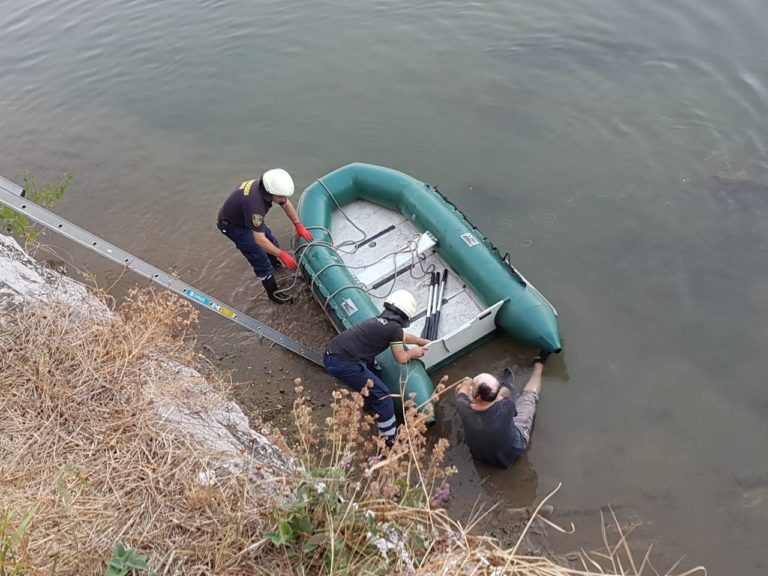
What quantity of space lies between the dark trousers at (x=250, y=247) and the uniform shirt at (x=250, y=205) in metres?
0.16

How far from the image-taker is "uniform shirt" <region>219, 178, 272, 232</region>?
18.1ft

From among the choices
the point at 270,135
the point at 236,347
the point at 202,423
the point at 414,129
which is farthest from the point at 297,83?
the point at 202,423

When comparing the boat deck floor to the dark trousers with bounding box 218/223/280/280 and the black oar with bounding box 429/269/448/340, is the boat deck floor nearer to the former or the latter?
the black oar with bounding box 429/269/448/340

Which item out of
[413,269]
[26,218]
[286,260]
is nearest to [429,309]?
[413,269]

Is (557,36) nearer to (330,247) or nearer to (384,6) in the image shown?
(384,6)

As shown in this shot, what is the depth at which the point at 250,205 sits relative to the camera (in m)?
5.51

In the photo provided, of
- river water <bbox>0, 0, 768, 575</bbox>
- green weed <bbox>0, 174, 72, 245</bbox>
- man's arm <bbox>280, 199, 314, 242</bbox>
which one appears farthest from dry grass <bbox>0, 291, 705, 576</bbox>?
green weed <bbox>0, 174, 72, 245</bbox>

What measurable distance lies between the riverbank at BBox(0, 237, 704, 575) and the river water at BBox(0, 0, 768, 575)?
2138 mm

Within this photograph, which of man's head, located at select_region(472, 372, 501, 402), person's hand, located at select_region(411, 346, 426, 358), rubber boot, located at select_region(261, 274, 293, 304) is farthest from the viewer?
rubber boot, located at select_region(261, 274, 293, 304)

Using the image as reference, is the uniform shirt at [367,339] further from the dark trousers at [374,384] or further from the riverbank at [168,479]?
the riverbank at [168,479]

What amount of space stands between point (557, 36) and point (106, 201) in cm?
754

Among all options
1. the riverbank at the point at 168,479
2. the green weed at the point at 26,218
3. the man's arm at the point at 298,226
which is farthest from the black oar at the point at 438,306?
the green weed at the point at 26,218

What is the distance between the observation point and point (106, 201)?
26.5 feet

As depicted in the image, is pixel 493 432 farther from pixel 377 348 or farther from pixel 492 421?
pixel 377 348
